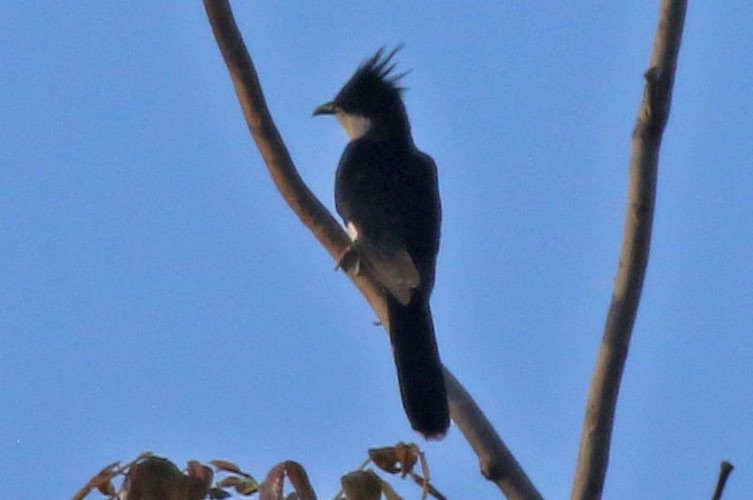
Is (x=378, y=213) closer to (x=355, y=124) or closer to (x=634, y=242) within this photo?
(x=355, y=124)

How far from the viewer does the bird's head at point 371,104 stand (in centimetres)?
654

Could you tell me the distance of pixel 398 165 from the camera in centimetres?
601

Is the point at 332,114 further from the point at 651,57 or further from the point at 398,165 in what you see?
the point at 651,57

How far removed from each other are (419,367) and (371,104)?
2476mm

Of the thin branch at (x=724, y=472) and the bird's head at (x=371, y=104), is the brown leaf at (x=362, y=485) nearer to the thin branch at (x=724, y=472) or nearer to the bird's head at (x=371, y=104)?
the thin branch at (x=724, y=472)

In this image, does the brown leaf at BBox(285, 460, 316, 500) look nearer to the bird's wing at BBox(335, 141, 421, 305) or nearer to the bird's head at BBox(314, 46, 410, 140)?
the bird's wing at BBox(335, 141, 421, 305)

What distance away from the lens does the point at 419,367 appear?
431 centimetres

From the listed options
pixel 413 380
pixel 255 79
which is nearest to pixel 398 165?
pixel 413 380

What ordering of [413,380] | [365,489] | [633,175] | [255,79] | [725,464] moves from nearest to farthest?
[725,464], [365,489], [633,175], [255,79], [413,380]

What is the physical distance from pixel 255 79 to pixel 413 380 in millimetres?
1060

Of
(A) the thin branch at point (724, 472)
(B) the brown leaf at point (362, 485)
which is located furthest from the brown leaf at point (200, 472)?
(A) the thin branch at point (724, 472)

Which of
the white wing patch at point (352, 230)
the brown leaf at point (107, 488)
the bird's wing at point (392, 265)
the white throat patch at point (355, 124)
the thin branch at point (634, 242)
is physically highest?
the white throat patch at point (355, 124)

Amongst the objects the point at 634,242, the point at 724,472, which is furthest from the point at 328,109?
the point at 724,472

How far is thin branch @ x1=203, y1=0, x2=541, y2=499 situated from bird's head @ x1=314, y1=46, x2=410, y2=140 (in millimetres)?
2339
